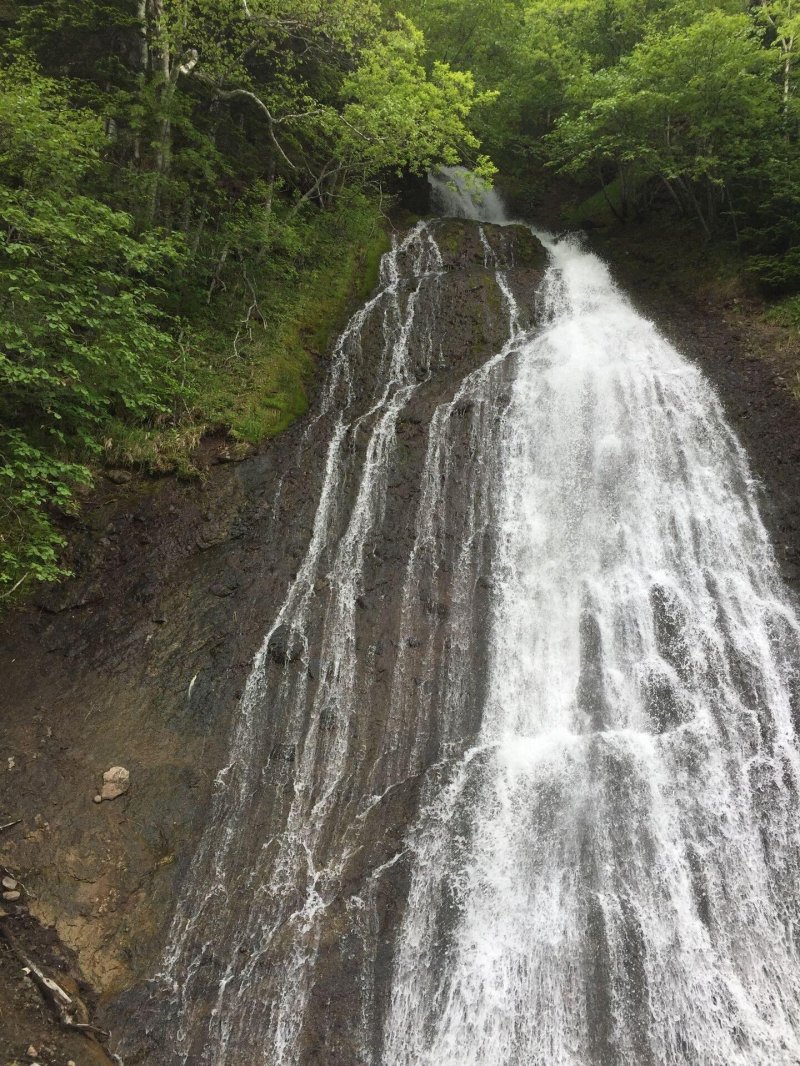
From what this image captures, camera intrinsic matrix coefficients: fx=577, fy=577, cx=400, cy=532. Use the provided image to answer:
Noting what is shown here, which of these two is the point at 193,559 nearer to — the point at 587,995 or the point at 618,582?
the point at 618,582

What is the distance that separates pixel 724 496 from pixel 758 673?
3.24 m

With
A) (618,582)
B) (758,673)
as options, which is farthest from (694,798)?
(618,582)

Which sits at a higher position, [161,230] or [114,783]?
[161,230]

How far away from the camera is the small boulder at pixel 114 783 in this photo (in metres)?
7.14

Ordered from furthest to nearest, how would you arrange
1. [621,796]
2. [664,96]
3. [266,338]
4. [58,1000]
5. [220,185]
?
[220,185], [266,338], [664,96], [621,796], [58,1000]

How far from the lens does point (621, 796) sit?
277 inches

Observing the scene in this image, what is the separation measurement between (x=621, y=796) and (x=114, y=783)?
20.6 feet

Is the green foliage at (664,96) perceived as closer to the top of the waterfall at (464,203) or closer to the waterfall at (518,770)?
the top of the waterfall at (464,203)

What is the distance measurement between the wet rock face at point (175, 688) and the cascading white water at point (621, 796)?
743 millimetres

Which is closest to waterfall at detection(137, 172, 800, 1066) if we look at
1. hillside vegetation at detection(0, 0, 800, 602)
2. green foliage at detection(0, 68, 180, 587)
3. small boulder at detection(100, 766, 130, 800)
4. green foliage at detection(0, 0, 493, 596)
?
small boulder at detection(100, 766, 130, 800)

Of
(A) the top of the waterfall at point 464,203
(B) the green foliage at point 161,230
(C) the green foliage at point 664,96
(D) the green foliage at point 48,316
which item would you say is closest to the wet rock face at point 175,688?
(B) the green foliage at point 161,230

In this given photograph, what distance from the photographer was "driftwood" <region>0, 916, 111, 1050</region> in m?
5.48

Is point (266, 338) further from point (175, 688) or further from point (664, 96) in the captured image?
point (664, 96)

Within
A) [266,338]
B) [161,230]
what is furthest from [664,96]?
[161,230]
